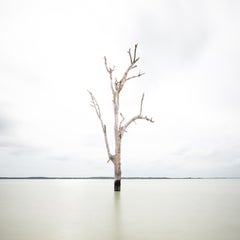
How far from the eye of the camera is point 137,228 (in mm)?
6621

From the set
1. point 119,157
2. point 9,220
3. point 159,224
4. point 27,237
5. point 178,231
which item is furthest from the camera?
point 119,157

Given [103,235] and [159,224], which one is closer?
[103,235]

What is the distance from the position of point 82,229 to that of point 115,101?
40.9 feet

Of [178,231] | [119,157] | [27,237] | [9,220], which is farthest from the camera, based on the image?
[119,157]

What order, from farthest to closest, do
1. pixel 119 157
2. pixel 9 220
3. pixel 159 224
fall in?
1. pixel 119 157
2. pixel 9 220
3. pixel 159 224

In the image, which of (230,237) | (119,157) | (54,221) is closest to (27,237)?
(54,221)

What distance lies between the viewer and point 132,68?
18469 millimetres

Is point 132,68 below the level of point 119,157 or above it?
above

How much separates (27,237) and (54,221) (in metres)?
2.08

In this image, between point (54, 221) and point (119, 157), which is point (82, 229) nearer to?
point (54, 221)

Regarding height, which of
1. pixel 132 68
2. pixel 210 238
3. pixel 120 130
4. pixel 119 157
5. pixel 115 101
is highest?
pixel 132 68

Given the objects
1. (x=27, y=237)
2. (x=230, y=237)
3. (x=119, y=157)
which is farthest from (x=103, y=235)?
(x=119, y=157)

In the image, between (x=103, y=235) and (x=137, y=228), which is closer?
(x=103, y=235)

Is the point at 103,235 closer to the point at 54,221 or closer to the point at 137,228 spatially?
the point at 137,228
